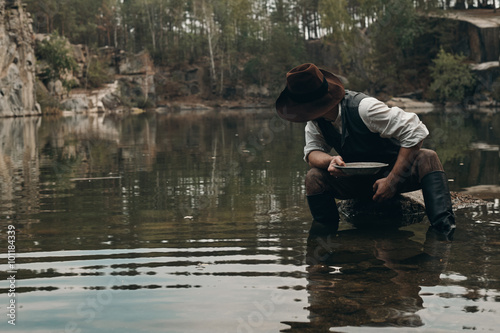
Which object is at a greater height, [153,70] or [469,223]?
[153,70]

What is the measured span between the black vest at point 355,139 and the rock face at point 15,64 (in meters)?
41.9

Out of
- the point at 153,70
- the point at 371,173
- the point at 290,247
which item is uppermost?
the point at 153,70

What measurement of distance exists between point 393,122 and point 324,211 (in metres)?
1.09

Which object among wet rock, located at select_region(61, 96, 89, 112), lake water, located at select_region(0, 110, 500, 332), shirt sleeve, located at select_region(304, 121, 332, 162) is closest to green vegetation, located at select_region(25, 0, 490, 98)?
wet rock, located at select_region(61, 96, 89, 112)

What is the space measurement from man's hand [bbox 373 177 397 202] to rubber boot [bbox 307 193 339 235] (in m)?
0.50

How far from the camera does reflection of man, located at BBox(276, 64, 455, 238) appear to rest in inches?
195

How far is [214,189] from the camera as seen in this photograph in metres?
8.28

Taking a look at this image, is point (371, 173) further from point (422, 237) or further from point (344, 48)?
point (344, 48)

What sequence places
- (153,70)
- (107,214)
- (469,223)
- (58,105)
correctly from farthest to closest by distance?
(153,70)
(58,105)
(107,214)
(469,223)

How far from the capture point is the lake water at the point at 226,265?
316 centimetres

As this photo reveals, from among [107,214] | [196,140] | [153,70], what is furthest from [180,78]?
[107,214]

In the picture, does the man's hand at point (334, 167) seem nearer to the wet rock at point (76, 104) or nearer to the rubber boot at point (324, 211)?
the rubber boot at point (324, 211)

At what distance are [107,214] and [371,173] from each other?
9.46 ft

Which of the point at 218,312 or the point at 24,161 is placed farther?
the point at 24,161
